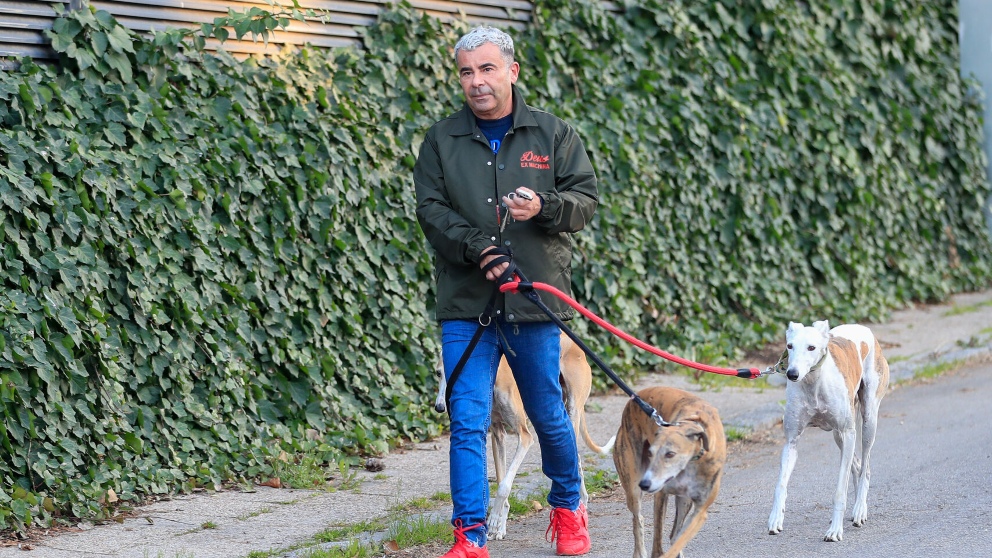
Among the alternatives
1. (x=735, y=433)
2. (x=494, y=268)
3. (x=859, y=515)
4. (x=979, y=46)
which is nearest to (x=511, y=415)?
(x=494, y=268)

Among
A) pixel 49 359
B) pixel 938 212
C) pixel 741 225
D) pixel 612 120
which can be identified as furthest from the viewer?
pixel 938 212

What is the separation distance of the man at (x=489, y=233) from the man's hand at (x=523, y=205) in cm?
1

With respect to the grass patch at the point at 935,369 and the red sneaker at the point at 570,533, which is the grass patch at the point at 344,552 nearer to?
the red sneaker at the point at 570,533

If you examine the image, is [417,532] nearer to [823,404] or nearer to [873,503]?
[823,404]

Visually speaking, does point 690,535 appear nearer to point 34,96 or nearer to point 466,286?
point 466,286

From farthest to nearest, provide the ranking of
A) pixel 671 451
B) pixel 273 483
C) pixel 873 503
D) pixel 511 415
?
1. pixel 273 483
2. pixel 873 503
3. pixel 511 415
4. pixel 671 451

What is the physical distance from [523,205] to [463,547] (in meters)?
1.48

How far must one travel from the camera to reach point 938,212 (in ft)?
43.2

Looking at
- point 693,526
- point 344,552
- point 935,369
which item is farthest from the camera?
point 935,369

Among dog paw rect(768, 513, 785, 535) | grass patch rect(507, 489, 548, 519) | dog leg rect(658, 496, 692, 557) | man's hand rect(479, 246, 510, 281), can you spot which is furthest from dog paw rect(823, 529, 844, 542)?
man's hand rect(479, 246, 510, 281)

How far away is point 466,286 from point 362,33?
140 inches

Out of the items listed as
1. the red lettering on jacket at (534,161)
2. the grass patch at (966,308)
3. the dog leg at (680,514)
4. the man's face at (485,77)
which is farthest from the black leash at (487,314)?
the grass patch at (966,308)

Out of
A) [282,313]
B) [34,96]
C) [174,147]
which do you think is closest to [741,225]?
[282,313]

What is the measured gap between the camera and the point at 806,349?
557 centimetres
